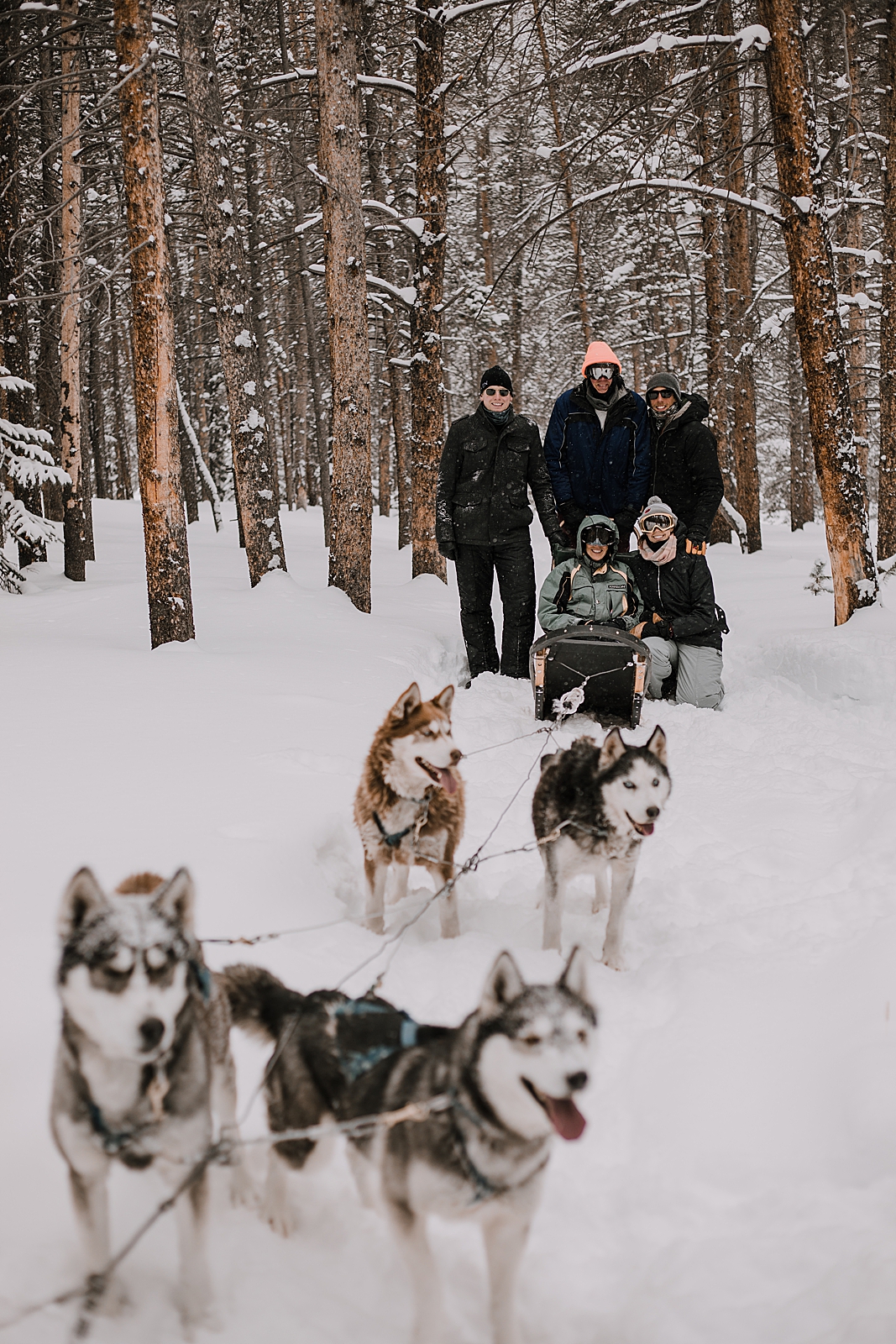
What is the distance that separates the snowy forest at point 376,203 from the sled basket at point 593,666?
259 cm

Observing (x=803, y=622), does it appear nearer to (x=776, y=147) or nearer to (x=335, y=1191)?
(x=776, y=147)

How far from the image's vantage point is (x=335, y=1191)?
246cm

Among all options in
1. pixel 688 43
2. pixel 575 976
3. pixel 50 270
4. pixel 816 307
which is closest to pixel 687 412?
pixel 816 307

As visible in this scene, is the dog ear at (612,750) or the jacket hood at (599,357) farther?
the jacket hood at (599,357)

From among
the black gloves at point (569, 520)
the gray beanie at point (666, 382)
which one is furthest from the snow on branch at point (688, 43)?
the black gloves at point (569, 520)

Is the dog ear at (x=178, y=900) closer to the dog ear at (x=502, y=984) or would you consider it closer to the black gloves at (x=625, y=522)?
the dog ear at (x=502, y=984)

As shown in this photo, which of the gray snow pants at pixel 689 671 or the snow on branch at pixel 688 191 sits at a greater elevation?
the snow on branch at pixel 688 191

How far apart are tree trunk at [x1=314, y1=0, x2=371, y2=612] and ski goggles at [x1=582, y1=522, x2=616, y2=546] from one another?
3.12 meters

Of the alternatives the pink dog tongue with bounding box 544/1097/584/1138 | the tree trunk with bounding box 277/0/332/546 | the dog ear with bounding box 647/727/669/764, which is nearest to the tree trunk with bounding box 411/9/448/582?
the tree trunk with bounding box 277/0/332/546

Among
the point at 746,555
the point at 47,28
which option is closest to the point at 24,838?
the point at 47,28

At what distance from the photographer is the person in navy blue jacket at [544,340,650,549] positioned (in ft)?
24.5

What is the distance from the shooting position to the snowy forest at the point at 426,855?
194cm

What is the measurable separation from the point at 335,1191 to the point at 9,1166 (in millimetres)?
868

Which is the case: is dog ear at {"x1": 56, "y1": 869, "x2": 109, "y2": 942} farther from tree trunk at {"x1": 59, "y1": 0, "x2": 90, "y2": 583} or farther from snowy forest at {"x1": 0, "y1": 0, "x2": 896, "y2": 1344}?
tree trunk at {"x1": 59, "y1": 0, "x2": 90, "y2": 583}
